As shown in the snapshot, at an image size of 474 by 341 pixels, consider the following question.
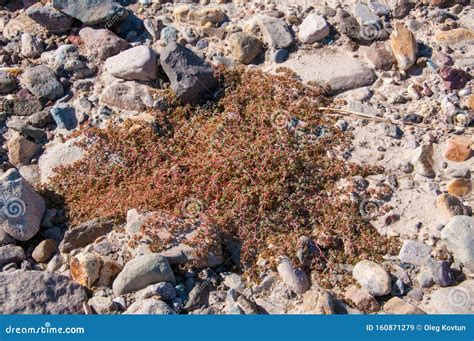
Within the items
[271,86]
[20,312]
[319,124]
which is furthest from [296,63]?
[20,312]

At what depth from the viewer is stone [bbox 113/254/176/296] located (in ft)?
17.0

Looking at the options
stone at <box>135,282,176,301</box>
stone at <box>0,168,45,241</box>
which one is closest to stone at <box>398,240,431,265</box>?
stone at <box>135,282,176,301</box>

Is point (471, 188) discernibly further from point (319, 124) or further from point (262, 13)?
point (262, 13)

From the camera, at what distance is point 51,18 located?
25.7 feet

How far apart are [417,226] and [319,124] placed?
1526 millimetres

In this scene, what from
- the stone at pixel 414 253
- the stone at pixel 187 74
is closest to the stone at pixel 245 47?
the stone at pixel 187 74

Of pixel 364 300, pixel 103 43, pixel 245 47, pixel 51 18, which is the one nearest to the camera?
pixel 364 300

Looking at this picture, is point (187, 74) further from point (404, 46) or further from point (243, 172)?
point (404, 46)

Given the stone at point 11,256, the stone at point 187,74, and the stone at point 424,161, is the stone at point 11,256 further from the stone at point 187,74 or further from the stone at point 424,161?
the stone at point 424,161

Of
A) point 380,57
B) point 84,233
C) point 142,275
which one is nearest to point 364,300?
point 142,275

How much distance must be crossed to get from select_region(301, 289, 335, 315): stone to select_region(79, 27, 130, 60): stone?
3966 millimetres

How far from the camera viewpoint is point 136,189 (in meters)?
6.01

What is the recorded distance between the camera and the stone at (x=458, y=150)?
19.6 ft

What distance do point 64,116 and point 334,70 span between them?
3.09 meters
